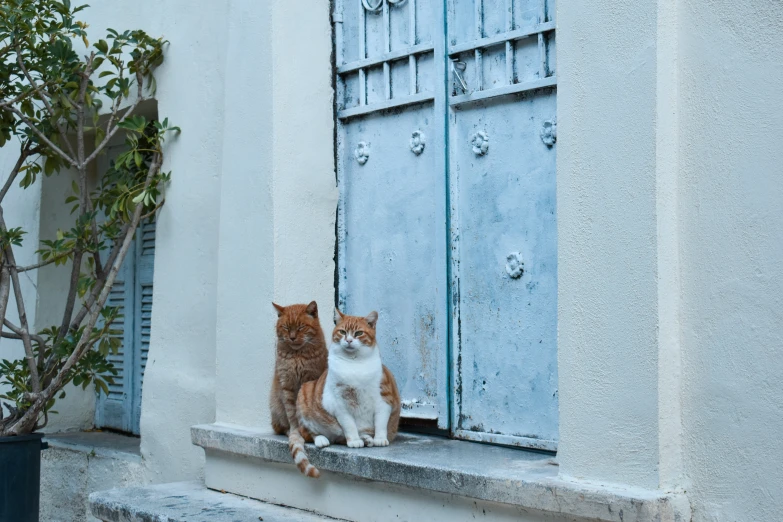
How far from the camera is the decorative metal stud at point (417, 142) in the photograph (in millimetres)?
4246

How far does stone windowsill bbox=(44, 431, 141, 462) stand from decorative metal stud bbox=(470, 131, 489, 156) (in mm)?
2727

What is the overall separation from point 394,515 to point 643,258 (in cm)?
142

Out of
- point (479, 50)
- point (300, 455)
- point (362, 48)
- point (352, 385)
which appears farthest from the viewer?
point (362, 48)

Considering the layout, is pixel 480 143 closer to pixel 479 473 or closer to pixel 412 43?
pixel 412 43

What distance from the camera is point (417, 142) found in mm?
4262

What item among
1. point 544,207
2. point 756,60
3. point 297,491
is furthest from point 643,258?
point 297,491

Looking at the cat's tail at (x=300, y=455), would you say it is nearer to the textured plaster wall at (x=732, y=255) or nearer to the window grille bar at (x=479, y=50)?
the textured plaster wall at (x=732, y=255)

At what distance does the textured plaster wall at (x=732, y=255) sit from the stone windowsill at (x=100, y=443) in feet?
11.5

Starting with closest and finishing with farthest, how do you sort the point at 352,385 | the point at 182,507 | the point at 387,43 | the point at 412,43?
the point at 352,385 → the point at 182,507 → the point at 412,43 → the point at 387,43

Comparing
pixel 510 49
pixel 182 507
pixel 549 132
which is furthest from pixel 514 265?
pixel 182 507

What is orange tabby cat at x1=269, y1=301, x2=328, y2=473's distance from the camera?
403cm

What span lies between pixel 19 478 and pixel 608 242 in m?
3.61

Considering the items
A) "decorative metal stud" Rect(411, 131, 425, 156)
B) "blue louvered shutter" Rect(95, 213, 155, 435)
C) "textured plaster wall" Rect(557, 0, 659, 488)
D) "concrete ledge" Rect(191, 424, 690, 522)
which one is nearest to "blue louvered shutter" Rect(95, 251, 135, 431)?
"blue louvered shutter" Rect(95, 213, 155, 435)

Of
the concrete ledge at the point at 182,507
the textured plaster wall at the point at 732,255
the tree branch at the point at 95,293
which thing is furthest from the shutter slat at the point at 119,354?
the textured plaster wall at the point at 732,255
